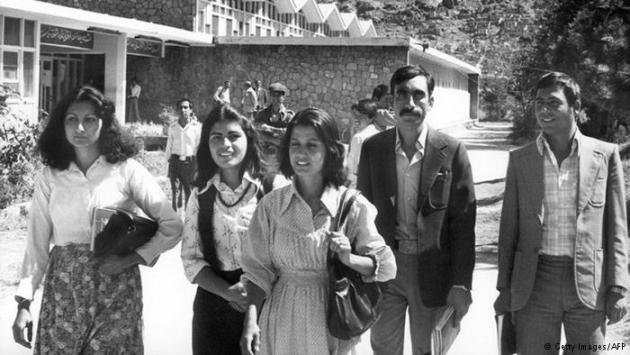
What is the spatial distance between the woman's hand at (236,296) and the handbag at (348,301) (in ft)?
1.34

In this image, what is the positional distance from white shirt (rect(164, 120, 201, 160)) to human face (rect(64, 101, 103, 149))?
25.8 ft

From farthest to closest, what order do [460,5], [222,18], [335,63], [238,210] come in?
1. [460,5]
2. [222,18]
3. [335,63]
4. [238,210]

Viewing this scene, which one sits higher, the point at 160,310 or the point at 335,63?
the point at 335,63

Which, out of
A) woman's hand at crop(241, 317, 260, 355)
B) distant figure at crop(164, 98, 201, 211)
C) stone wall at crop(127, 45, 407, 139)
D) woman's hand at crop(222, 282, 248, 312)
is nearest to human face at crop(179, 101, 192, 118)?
distant figure at crop(164, 98, 201, 211)

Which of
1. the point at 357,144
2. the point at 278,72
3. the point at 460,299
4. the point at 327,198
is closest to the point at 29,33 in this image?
the point at 278,72

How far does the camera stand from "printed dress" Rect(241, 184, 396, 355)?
A: 3207 mm

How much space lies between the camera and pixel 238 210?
3668 millimetres

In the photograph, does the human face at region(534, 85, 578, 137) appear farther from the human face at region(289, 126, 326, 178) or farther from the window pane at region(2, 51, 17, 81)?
the window pane at region(2, 51, 17, 81)

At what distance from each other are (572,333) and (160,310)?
12.9ft

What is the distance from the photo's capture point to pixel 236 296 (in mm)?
3424

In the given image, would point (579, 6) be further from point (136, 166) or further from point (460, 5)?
point (460, 5)

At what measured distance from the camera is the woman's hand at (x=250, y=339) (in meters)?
3.06

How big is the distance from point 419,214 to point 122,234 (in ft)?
4.52

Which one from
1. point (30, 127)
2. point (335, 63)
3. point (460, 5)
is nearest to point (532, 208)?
point (30, 127)
